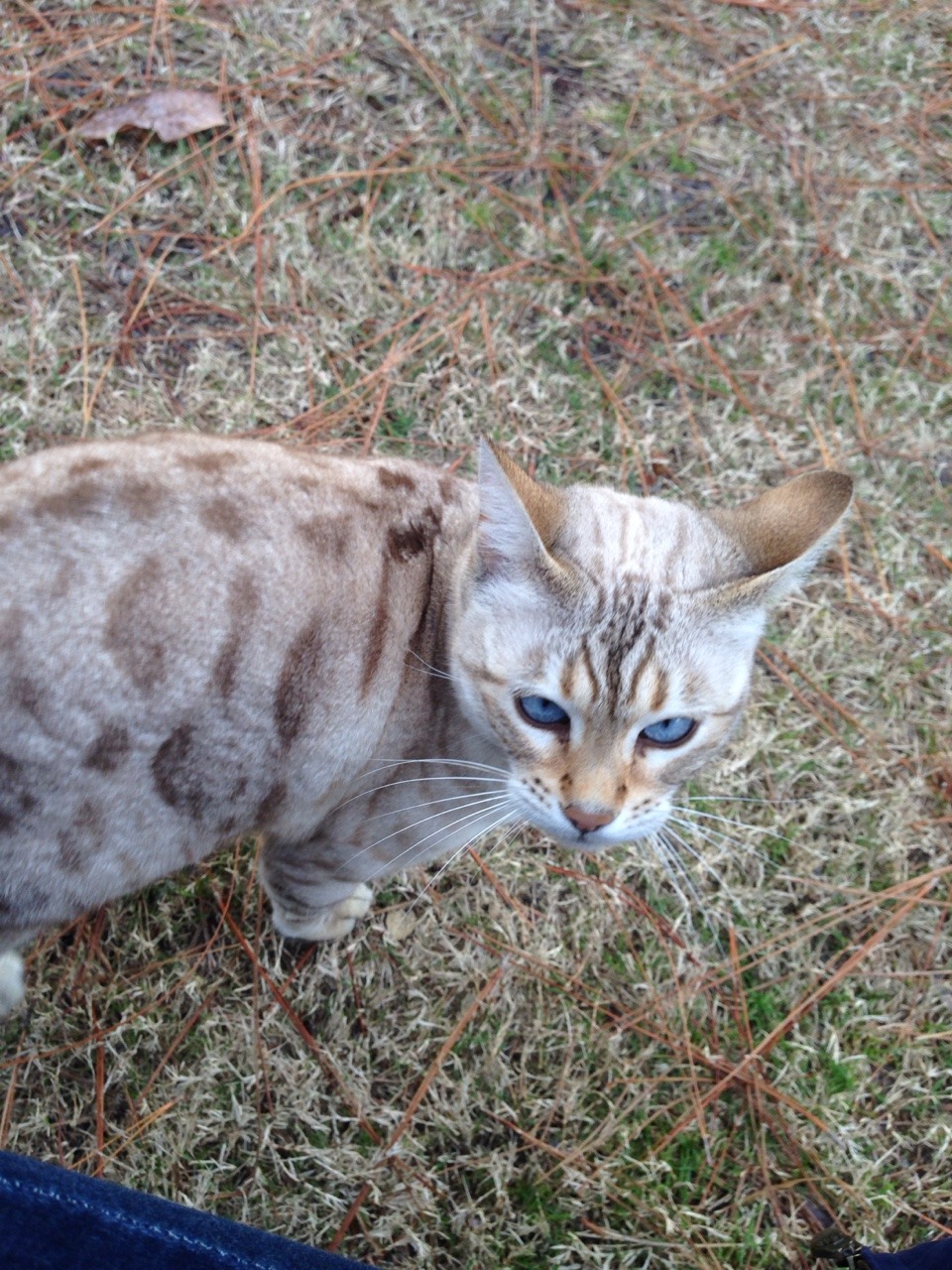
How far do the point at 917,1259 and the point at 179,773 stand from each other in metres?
1.97

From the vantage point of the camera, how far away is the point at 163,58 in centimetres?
379

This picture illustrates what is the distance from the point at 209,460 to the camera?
214 centimetres

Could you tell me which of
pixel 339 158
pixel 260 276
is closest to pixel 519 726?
pixel 260 276

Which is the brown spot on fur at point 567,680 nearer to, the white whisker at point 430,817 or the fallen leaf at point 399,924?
the white whisker at point 430,817

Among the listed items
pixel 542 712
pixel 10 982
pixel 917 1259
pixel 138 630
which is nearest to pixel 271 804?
pixel 138 630

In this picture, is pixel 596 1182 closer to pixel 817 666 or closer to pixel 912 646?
pixel 817 666

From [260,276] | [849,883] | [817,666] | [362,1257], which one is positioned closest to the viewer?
[362,1257]

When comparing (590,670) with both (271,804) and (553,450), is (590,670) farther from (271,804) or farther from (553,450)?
(553,450)

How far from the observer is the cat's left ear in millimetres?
2057

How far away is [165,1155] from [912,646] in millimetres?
2857

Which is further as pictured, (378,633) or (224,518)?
(378,633)

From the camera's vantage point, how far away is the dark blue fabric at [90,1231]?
5.57 feet

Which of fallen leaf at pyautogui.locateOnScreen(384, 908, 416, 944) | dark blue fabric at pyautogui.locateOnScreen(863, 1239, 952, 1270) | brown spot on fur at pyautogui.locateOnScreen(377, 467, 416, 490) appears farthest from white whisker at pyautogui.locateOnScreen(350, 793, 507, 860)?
dark blue fabric at pyautogui.locateOnScreen(863, 1239, 952, 1270)

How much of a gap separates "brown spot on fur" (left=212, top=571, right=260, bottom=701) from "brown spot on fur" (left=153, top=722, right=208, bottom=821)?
0.11 meters
